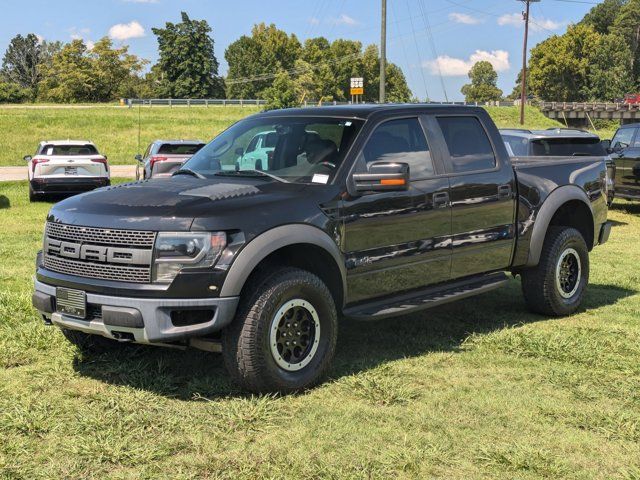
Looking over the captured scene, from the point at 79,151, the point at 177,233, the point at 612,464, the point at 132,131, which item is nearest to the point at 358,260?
the point at 177,233

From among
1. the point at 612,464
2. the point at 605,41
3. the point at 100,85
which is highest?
the point at 605,41

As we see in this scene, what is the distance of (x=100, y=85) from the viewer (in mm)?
Result: 83375

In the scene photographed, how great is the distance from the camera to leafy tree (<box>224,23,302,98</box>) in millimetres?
110931

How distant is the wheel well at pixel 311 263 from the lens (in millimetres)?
4742

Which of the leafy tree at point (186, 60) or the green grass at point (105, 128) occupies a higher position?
the leafy tree at point (186, 60)

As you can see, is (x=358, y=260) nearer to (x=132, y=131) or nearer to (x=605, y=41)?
(x=132, y=131)

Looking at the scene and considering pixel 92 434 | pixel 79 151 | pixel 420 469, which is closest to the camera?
pixel 420 469

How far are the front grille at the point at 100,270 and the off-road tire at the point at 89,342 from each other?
0.80 m

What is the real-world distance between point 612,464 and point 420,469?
989 mm

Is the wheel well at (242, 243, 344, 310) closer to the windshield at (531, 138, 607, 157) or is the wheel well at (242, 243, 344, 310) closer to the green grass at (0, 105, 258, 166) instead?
the windshield at (531, 138, 607, 157)

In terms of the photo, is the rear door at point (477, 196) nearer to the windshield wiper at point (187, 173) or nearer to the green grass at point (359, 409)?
the green grass at point (359, 409)

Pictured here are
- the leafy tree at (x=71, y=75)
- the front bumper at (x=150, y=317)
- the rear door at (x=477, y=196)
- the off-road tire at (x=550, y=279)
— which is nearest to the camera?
the front bumper at (x=150, y=317)

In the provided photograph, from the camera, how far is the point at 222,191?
15.3 feet

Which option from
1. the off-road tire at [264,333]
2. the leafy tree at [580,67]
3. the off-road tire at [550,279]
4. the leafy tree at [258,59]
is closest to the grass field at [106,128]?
the off-road tire at [550,279]
